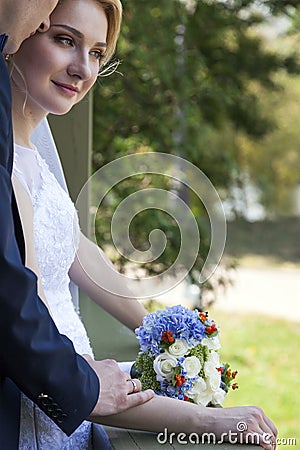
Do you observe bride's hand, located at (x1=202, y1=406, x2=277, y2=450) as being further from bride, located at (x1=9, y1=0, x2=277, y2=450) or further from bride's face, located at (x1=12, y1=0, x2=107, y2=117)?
bride's face, located at (x1=12, y1=0, x2=107, y2=117)

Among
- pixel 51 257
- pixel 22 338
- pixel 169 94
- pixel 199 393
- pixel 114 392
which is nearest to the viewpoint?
pixel 22 338

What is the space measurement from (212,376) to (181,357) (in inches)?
2.9

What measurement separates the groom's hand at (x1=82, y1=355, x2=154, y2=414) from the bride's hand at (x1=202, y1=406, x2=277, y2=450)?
0.39ft

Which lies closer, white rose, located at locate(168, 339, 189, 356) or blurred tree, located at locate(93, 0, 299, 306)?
white rose, located at locate(168, 339, 189, 356)

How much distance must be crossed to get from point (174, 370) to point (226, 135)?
8.21 meters

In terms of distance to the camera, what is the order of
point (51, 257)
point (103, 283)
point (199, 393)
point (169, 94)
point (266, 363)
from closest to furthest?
point (199, 393) → point (51, 257) → point (103, 283) → point (169, 94) → point (266, 363)

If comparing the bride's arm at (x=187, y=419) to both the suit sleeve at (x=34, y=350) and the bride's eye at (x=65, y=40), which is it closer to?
the suit sleeve at (x=34, y=350)

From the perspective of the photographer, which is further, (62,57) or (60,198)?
(60,198)

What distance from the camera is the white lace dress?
1.37 metres

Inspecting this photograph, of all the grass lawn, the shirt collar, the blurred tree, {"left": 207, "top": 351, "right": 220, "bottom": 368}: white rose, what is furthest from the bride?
the grass lawn

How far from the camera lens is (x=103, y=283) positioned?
1873 millimetres

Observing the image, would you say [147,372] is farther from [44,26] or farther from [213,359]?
[44,26]

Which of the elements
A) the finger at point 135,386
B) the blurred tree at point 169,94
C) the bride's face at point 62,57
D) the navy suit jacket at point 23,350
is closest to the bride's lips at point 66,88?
the bride's face at point 62,57

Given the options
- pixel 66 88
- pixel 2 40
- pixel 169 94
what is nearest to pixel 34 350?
pixel 2 40
